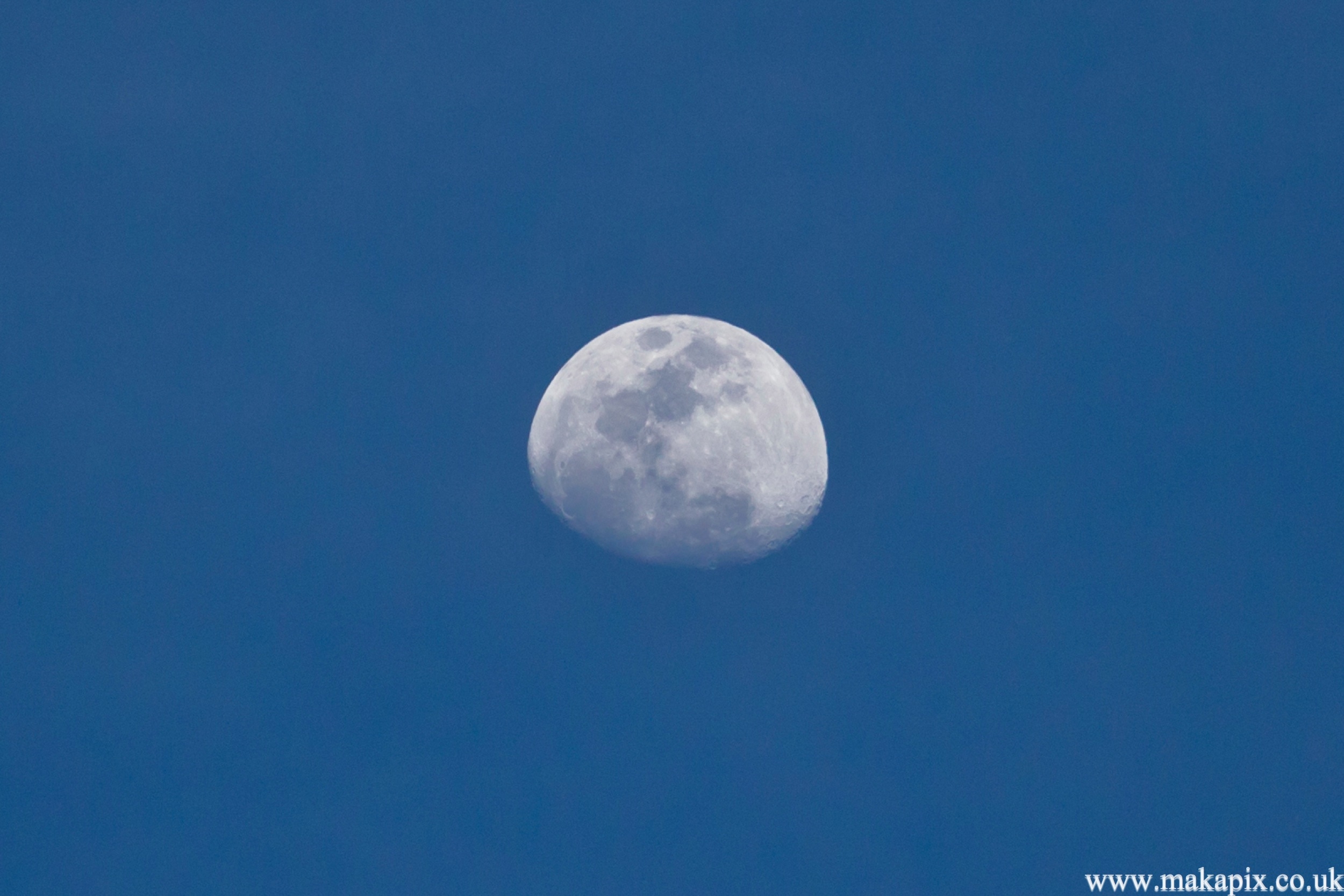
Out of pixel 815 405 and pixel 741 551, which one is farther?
pixel 815 405

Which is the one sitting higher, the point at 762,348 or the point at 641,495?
the point at 762,348

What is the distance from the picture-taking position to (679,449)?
1024 inches

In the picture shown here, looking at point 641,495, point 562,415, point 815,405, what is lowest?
point 641,495

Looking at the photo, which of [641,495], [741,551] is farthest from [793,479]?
[641,495]

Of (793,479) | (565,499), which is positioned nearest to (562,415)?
(565,499)

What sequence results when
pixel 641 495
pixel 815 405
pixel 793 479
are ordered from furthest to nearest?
pixel 815 405
pixel 793 479
pixel 641 495

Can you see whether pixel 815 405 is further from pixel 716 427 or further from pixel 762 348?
pixel 716 427

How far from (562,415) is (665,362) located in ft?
8.48

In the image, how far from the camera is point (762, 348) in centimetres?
2922

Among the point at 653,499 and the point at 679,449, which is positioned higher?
the point at 679,449

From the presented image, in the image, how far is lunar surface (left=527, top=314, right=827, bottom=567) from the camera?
2611 centimetres

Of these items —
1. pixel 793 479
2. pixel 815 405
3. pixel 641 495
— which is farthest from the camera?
pixel 815 405

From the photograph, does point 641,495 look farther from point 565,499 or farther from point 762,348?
point 762,348

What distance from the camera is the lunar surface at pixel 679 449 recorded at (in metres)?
26.1
